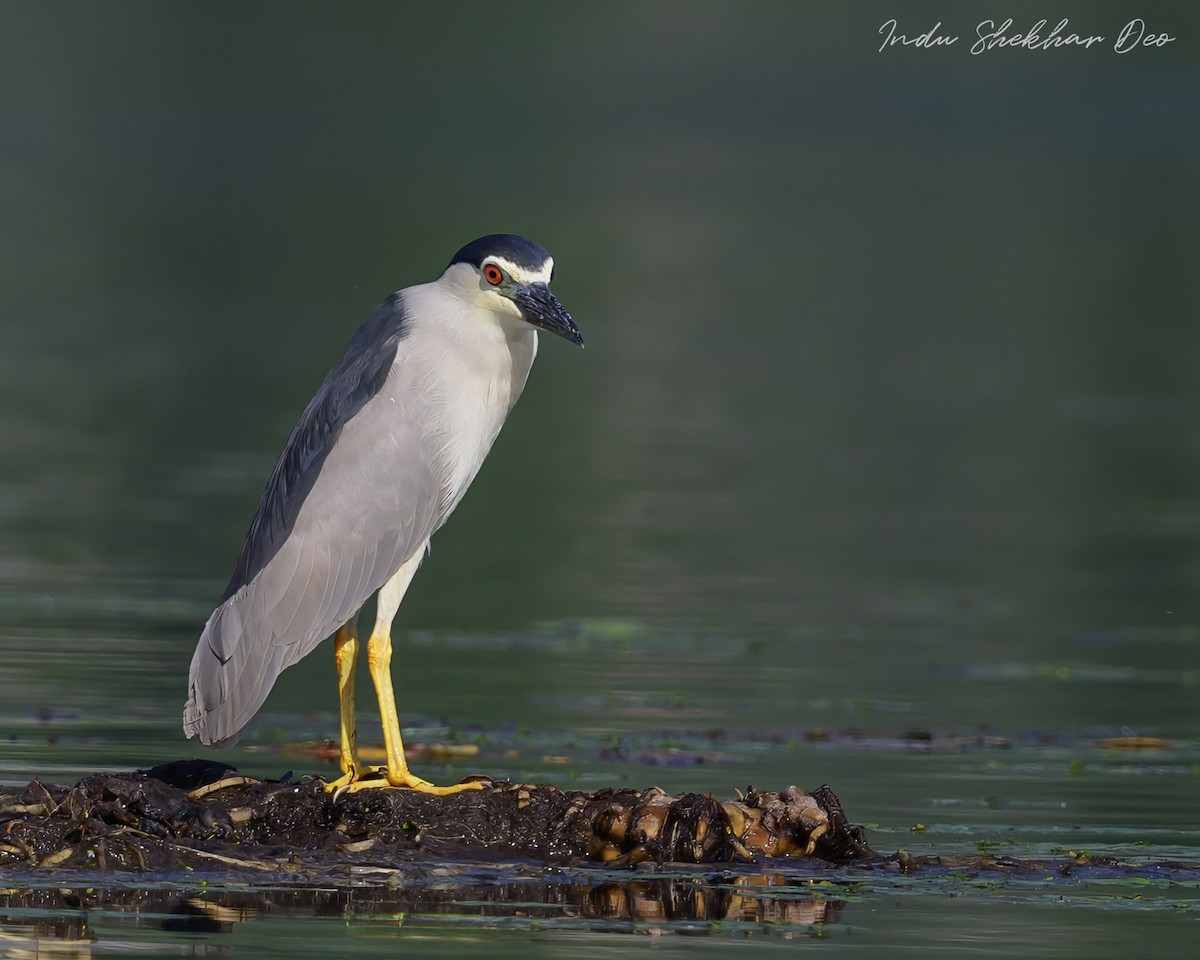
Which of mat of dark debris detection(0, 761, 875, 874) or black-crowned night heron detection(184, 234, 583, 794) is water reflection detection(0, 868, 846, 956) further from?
black-crowned night heron detection(184, 234, 583, 794)

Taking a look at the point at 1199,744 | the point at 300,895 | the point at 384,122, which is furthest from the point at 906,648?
the point at 384,122

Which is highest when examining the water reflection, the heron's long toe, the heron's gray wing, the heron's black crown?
the heron's black crown

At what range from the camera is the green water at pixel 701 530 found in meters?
10.3

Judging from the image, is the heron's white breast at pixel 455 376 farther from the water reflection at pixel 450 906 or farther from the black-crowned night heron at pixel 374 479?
the water reflection at pixel 450 906

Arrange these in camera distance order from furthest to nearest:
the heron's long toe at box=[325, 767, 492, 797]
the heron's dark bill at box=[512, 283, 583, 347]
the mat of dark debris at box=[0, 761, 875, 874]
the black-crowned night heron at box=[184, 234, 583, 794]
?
the heron's dark bill at box=[512, 283, 583, 347]
the black-crowned night heron at box=[184, 234, 583, 794]
the heron's long toe at box=[325, 767, 492, 797]
the mat of dark debris at box=[0, 761, 875, 874]

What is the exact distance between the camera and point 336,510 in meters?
10.6

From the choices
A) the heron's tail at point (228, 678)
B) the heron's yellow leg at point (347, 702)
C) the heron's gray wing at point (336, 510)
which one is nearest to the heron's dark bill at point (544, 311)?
the heron's gray wing at point (336, 510)

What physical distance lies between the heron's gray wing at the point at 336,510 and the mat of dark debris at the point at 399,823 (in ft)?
2.66

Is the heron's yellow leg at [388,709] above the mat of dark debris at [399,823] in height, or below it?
above

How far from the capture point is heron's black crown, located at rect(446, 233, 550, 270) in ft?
35.2

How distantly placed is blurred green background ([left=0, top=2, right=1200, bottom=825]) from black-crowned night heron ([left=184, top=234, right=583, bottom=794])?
3.89 ft

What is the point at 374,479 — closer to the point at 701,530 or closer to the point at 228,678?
the point at 228,678

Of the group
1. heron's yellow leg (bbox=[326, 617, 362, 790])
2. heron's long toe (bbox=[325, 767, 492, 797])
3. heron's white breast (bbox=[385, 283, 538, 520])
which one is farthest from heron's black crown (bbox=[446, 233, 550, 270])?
heron's long toe (bbox=[325, 767, 492, 797])

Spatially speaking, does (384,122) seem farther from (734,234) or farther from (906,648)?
(906,648)
